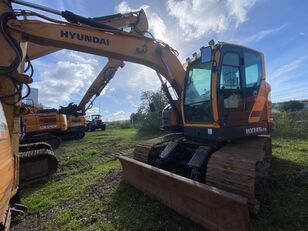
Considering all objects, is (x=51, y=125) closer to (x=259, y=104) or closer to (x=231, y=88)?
(x=231, y=88)

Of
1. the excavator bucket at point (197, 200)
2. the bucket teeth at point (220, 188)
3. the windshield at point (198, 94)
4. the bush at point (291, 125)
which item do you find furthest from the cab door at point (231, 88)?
the bush at point (291, 125)

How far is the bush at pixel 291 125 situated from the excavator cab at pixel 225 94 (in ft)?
18.3

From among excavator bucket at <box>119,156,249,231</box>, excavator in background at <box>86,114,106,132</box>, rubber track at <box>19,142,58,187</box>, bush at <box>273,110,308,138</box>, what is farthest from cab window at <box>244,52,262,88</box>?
excavator in background at <box>86,114,106,132</box>

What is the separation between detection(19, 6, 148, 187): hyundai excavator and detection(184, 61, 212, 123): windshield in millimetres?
2556

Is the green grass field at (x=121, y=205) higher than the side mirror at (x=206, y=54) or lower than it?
lower

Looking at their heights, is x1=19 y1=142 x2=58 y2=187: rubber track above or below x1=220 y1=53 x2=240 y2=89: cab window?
below

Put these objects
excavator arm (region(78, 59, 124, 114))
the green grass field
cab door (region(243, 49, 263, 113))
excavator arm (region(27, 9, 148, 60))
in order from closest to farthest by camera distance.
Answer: the green grass field → cab door (region(243, 49, 263, 113)) → excavator arm (region(27, 9, 148, 60)) → excavator arm (region(78, 59, 124, 114))

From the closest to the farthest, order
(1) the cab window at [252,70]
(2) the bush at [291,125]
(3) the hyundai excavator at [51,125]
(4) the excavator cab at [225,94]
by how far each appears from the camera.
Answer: (4) the excavator cab at [225,94] < (1) the cab window at [252,70] < (3) the hyundai excavator at [51,125] < (2) the bush at [291,125]

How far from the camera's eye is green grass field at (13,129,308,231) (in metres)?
3.46

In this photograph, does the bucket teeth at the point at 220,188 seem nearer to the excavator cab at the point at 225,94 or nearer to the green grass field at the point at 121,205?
the green grass field at the point at 121,205

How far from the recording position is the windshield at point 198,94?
4.57 m

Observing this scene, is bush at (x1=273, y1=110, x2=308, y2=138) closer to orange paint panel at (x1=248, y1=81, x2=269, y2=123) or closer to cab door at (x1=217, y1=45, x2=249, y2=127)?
orange paint panel at (x1=248, y1=81, x2=269, y2=123)

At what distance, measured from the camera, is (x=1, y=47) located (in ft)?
12.4

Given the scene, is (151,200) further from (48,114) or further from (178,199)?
(48,114)
